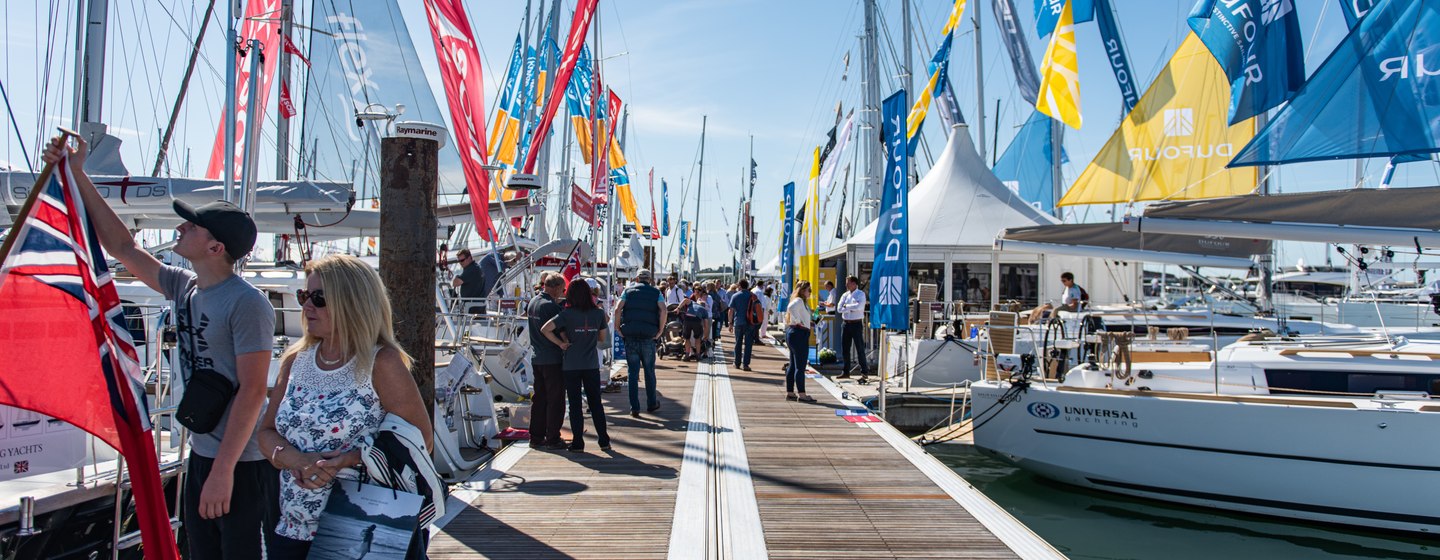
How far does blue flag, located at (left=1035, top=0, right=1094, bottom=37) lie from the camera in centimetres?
1644

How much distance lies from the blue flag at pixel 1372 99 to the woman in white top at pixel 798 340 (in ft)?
18.0

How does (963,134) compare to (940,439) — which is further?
(963,134)

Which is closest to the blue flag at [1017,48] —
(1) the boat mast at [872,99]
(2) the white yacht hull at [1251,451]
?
(1) the boat mast at [872,99]

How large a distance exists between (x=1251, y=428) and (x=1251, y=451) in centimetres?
23

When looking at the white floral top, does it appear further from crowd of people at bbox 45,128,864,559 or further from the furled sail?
the furled sail

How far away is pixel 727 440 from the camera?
8.81 metres

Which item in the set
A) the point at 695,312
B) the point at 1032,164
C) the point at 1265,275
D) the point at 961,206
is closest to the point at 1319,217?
the point at 1265,275

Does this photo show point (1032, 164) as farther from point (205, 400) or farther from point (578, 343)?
point (205, 400)

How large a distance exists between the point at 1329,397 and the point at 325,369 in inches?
375

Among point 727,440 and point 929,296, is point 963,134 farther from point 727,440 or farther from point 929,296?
point 727,440

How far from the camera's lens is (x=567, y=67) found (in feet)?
40.1

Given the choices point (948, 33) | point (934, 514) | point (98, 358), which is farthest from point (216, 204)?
point (948, 33)

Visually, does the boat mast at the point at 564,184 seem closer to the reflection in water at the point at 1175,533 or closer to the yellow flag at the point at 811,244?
the yellow flag at the point at 811,244

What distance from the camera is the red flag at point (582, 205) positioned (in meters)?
14.1
